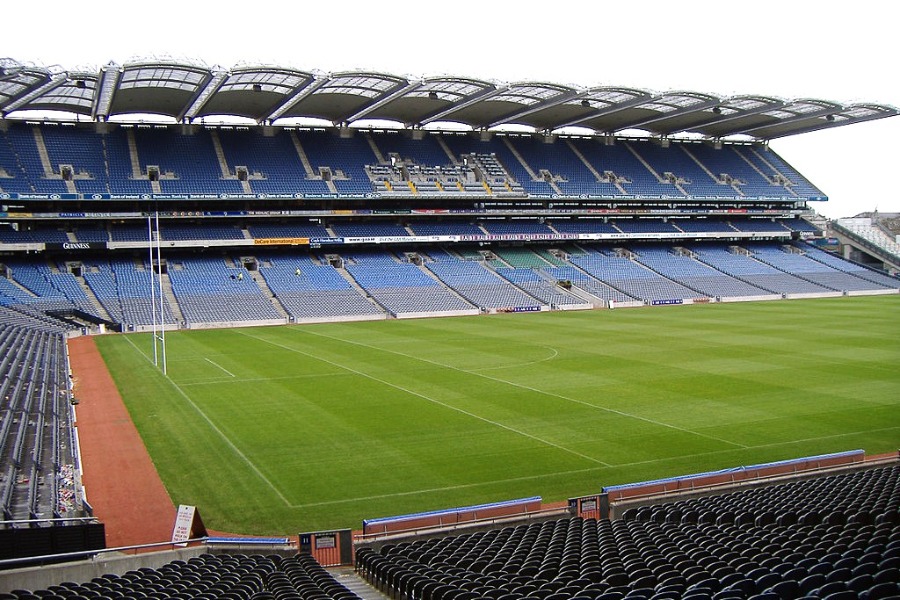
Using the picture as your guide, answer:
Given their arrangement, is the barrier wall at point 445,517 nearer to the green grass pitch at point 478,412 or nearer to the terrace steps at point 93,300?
the green grass pitch at point 478,412

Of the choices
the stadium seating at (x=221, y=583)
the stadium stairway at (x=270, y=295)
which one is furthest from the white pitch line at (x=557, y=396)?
the stadium stairway at (x=270, y=295)

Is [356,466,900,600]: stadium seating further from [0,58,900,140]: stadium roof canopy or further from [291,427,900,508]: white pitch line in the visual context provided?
[0,58,900,140]: stadium roof canopy

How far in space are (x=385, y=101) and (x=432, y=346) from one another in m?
26.8

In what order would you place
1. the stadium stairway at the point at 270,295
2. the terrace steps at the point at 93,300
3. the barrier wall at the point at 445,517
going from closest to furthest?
the barrier wall at the point at 445,517 < the terrace steps at the point at 93,300 < the stadium stairway at the point at 270,295

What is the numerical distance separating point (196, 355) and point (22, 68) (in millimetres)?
19587

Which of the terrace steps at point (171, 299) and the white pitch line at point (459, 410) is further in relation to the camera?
the terrace steps at point (171, 299)

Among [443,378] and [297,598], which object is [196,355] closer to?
[443,378]

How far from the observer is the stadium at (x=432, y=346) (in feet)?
41.1

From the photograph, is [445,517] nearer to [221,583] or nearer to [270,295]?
[221,583]

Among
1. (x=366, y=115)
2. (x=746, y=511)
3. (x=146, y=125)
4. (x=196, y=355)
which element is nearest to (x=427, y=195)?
(x=366, y=115)

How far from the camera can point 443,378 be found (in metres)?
32.7

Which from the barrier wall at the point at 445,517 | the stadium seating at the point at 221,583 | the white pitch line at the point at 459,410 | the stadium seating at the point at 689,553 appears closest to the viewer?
the stadium seating at the point at 689,553

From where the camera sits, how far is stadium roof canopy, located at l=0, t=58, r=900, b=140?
52.4 m

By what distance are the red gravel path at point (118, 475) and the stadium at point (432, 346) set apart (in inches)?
5.0
